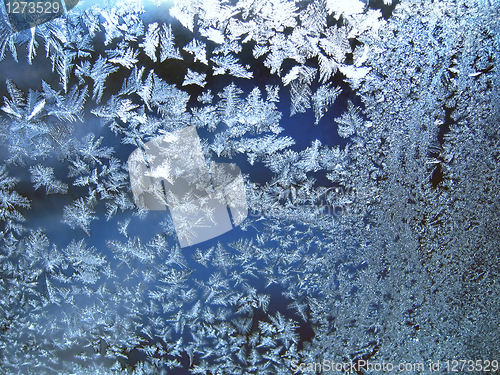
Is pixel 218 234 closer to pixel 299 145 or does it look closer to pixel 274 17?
pixel 299 145
